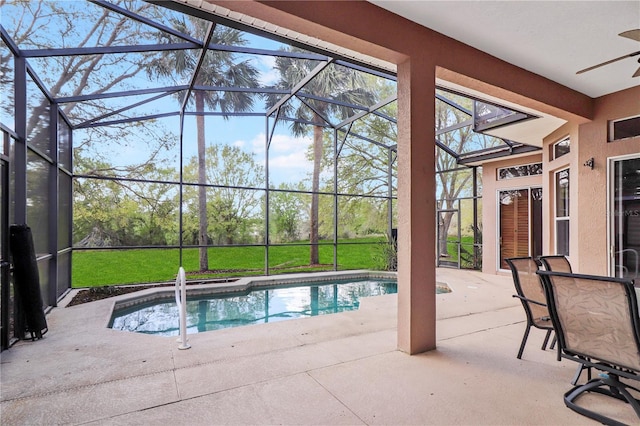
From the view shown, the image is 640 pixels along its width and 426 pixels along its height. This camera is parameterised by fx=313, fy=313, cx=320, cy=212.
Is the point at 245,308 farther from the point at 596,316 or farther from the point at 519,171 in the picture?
the point at 519,171

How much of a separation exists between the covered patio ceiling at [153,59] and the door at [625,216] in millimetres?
1414

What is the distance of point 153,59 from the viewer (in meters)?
8.26

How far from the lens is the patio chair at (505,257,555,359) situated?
9.52 ft

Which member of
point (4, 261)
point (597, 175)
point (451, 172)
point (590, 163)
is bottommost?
point (4, 261)

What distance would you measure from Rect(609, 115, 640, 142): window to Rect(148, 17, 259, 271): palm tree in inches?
278

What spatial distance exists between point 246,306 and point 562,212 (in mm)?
6440

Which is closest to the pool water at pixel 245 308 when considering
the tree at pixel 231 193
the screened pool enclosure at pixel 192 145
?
the screened pool enclosure at pixel 192 145

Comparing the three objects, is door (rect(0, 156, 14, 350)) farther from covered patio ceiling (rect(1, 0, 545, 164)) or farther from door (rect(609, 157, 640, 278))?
door (rect(609, 157, 640, 278))

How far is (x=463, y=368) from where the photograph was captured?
8.91ft

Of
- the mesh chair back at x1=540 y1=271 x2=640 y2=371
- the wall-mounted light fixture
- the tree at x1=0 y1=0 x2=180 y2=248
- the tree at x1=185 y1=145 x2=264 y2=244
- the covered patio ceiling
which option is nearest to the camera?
the mesh chair back at x1=540 y1=271 x2=640 y2=371

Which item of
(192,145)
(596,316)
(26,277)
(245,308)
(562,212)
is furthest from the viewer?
(192,145)

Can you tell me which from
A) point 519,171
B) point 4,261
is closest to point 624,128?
point 519,171

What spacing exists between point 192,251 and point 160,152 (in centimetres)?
410

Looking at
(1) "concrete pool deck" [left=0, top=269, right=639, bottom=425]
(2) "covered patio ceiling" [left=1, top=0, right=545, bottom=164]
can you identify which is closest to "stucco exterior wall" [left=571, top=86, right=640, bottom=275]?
(2) "covered patio ceiling" [left=1, top=0, right=545, bottom=164]
